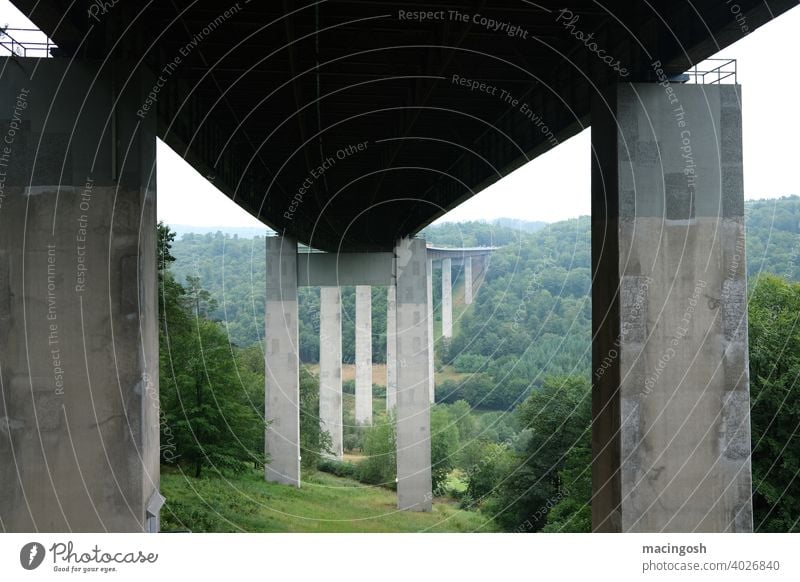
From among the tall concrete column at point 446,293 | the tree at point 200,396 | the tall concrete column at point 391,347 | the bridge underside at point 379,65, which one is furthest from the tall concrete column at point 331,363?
the bridge underside at point 379,65

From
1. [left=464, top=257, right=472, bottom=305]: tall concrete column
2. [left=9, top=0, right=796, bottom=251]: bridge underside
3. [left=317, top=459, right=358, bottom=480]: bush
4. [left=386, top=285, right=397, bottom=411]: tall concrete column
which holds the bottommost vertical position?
[left=317, top=459, right=358, bottom=480]: bush

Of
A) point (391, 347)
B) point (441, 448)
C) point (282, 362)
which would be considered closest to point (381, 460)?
point (441, 448)

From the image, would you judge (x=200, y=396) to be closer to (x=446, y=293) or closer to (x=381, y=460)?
(x=381, y=460)

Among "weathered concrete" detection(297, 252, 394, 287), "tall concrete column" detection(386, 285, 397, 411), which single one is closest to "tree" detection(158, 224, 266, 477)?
"weathered concrete" detection(297, 252, 394, 287)

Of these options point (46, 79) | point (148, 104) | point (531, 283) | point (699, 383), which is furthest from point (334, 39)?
point (531, 283)

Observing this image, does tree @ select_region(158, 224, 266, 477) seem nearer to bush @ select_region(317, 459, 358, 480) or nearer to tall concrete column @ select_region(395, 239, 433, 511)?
tall concrete column @ select_region(395, 239, 433, 511)
